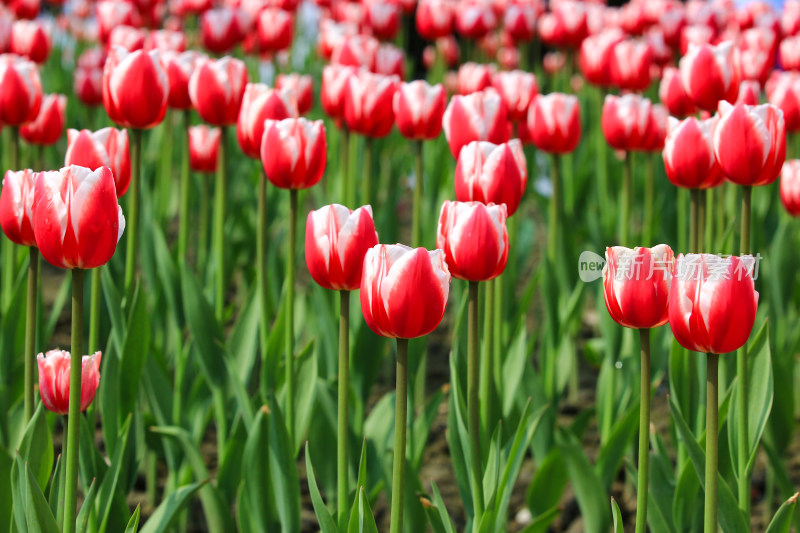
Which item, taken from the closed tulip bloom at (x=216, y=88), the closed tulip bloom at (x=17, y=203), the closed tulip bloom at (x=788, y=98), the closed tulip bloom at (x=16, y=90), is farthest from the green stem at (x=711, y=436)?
the closed tulip bloom at (x=16, y=90)

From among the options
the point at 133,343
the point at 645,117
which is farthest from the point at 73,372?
the point at 645,117

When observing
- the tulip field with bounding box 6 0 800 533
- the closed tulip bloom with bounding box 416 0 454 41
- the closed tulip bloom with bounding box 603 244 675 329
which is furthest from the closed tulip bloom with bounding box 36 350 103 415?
the closed tulip bloom with bounding box 416 0 454 41

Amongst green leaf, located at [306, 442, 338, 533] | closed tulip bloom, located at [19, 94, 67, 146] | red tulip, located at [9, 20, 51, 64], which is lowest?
green leaf, located at [306, 442, 338, 533]

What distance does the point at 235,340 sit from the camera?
2266mm

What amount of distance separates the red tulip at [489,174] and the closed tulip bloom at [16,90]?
1.06 meters

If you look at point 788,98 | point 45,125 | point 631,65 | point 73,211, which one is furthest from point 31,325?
point 631,65

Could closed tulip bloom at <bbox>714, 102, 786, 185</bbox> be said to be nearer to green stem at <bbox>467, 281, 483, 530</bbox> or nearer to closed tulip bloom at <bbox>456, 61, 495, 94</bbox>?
green stem at <bbox>467, 281, 483, 530</bbox>

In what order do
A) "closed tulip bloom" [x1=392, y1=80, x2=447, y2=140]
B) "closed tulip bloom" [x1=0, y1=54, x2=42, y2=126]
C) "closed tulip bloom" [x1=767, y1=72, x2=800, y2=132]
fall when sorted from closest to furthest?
"closed tulip bloom" [x1=0, y1=54, x2=42, y2=126] < "closed tulip bloom" [x1=392, y1=80, x2=447, y2=140] < "closed tulip bloom" [x1=767, y1=72, x2=800, y2=132]

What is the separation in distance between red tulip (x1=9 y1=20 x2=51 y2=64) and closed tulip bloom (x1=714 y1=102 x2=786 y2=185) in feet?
8.68

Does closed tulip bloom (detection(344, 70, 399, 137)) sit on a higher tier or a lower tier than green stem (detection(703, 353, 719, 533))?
higher

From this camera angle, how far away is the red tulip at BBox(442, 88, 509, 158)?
6.55 feet

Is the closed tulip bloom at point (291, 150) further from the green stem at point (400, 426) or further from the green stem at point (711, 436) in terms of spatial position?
the green stem at point (711, 436)

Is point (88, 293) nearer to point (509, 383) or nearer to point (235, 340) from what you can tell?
point (235, 340)

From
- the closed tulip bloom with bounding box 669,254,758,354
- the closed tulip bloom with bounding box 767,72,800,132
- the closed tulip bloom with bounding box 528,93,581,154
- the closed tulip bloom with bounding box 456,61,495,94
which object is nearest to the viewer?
the closed tulip bloom with bounding box 669,254,758,354
